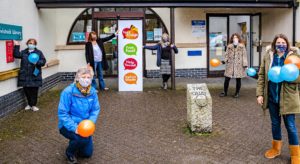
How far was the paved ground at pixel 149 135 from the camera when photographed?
5.34 metres

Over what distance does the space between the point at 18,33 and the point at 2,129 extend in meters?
2.63

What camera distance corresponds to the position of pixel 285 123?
5012 mm

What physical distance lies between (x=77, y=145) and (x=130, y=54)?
19.8 feet

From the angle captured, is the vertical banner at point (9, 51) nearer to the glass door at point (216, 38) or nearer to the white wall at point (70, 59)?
the white wall at point (70, 59)

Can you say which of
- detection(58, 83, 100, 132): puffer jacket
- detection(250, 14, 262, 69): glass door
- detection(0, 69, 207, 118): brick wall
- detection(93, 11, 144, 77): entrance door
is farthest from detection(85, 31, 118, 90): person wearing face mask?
detection(250, 14, 262, 69): glass door

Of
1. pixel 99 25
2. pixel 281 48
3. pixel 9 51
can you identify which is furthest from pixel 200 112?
pixel 99 25

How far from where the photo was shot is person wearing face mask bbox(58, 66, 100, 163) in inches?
187

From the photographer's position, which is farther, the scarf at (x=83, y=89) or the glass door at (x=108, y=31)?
the glass door at (x=108, y=31)

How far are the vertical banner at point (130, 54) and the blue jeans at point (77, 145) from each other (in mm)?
5593

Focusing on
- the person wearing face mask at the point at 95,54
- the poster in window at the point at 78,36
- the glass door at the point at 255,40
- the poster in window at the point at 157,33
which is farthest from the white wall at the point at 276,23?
the poster in window at the point at 78,36

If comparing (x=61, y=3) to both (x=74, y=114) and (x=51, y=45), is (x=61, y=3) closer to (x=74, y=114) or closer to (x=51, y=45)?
(x=51, y=45)

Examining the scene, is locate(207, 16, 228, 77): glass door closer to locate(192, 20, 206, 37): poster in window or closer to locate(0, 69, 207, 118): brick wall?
locate(192, 20, 206, 37): poster in window

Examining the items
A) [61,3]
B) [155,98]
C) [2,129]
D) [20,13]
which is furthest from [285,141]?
[61,3]

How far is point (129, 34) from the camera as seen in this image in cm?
1062
